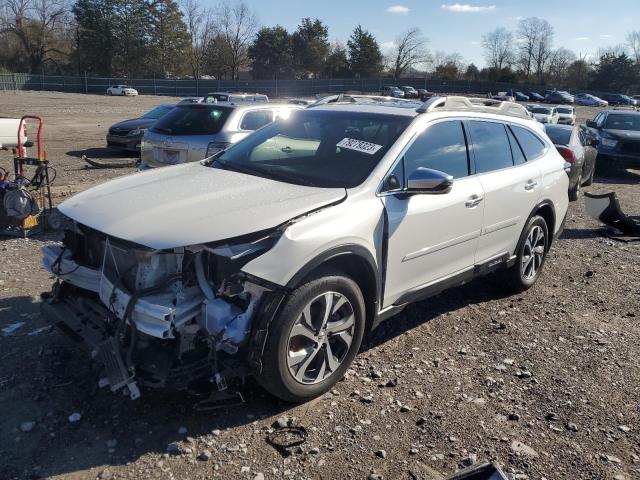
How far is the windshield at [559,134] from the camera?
11.4 metres

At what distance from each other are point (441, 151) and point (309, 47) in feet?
292

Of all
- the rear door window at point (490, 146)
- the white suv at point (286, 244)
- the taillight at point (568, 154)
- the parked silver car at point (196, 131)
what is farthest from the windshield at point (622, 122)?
the white suv at point (286, 244)

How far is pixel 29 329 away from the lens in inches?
169

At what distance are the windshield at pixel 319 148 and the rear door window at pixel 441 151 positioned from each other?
18cm

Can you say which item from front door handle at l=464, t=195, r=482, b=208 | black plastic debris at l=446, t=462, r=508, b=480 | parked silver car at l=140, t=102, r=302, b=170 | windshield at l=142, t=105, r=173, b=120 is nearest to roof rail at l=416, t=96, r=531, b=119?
front door handle at l=464, t=195, r=482, b=208

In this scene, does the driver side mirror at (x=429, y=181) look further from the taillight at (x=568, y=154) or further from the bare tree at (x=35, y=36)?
the bare tree at (x=35, y=36)

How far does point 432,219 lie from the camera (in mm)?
4055

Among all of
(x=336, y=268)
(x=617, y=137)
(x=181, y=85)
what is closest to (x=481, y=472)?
(x=336, y=268)

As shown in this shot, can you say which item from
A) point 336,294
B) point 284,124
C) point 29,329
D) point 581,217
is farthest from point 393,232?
point 581,217

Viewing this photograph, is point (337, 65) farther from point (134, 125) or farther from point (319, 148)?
point (319, 148)

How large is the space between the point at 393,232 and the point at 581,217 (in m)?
7.35

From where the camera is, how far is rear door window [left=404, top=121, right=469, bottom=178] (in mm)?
4074

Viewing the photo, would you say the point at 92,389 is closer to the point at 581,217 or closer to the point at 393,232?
the point at 393,232

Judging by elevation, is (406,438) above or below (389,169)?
below
